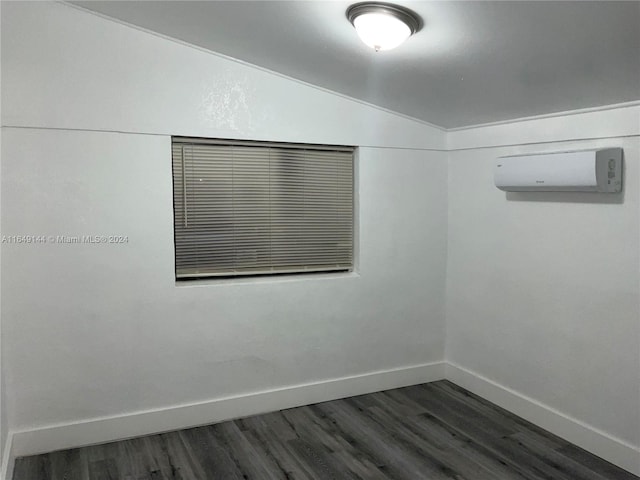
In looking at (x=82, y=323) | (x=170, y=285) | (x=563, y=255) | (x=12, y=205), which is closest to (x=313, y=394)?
(x=170, y=285)

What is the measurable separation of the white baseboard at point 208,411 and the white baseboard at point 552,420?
32 cm

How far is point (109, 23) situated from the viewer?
3.04m

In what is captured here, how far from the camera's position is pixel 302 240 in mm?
3840

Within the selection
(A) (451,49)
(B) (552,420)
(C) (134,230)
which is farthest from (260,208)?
(B) (552,420)

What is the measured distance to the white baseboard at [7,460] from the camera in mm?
2615

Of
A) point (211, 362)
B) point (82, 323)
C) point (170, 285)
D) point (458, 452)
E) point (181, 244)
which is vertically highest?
point (181, 244)

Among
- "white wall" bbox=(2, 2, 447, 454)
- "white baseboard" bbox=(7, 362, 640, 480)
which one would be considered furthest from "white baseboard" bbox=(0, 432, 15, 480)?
"white wall" bbox=(2, 2, 447, 454)

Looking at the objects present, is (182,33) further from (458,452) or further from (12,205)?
(458,452)

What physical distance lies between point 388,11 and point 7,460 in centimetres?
306

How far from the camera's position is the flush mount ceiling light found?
2.19 meters

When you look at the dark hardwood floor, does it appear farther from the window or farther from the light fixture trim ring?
the light fixture trim ring

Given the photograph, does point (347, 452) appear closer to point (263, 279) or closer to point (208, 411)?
point (208, 411)

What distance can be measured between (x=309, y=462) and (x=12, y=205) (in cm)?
233

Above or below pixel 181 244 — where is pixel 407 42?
above
